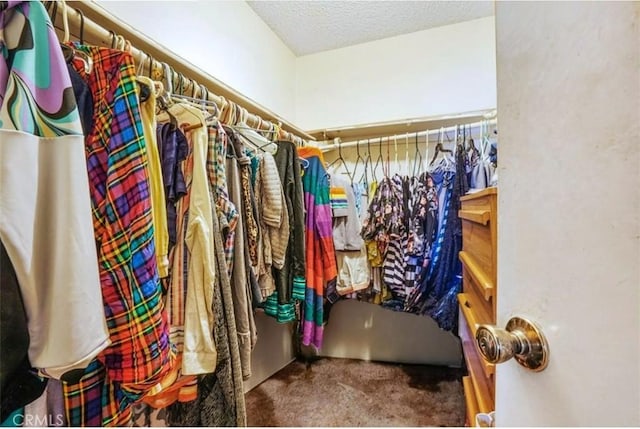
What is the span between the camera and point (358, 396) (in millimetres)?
1426

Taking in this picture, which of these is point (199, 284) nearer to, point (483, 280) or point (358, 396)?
point (483, 280)

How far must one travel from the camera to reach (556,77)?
12.2 inches

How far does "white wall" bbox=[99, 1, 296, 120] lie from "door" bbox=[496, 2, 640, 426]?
3.72 ft

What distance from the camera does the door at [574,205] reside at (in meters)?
0.24

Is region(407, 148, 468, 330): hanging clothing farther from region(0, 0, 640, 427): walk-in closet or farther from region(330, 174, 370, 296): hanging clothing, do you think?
region(330, 174, 370, 296): hanging clothing

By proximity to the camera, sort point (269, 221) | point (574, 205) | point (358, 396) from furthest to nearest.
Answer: point (358, 396) < point (269, 221) < point (574, 205)

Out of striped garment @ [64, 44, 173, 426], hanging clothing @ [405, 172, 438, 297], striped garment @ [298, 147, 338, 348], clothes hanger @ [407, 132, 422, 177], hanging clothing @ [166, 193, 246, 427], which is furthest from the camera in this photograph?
clothes hanger @ [407, 132, 422, 177]

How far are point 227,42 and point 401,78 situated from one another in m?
1.05

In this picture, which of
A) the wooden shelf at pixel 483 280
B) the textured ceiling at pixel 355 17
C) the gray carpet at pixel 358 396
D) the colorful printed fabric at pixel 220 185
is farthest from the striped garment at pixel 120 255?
the textured ceiling at pixel 355 17

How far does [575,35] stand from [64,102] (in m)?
0.64

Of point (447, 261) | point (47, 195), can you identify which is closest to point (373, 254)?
point (447, 261)

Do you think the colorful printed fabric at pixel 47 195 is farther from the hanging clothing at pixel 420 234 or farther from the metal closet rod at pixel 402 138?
the metal closet rod at pixel 402 138

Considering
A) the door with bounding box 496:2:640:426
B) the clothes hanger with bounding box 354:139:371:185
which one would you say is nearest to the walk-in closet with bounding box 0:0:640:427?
the door with bounding box 496:2:640:426

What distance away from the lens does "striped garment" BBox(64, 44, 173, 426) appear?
47 centimetres
